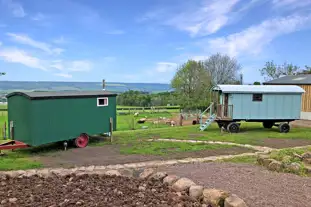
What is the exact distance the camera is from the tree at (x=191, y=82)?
37925 mm

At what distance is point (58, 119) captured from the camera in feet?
30.8

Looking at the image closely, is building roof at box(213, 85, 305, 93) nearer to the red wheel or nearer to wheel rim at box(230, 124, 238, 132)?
wheel rim at box(230, 124, 238, 132)

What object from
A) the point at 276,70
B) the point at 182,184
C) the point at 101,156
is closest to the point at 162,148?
the point at 101,156

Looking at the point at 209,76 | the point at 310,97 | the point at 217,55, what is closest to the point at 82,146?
the point at 310,97

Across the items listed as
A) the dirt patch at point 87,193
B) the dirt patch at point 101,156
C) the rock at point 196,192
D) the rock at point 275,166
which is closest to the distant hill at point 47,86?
the dirt patch at point 101,156

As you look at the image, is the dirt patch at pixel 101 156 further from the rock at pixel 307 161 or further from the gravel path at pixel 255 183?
the rock at pixel 307 161

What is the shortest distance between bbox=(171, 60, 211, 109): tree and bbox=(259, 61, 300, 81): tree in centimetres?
743

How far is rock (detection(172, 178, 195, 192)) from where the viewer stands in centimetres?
462

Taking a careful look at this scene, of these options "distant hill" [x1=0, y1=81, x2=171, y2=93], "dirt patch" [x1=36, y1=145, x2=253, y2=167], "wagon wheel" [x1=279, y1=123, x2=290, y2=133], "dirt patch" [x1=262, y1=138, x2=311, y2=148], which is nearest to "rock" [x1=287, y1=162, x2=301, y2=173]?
"dirt patch" [x1=36, y1=145, x2=253, y2=167]

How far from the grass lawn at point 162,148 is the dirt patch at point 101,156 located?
305mm

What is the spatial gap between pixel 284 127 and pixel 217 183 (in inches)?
424

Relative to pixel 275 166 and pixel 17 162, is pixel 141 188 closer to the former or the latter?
pixel 275 166

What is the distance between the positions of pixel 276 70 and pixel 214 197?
119ft

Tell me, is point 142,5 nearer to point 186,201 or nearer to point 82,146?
point 82,146
